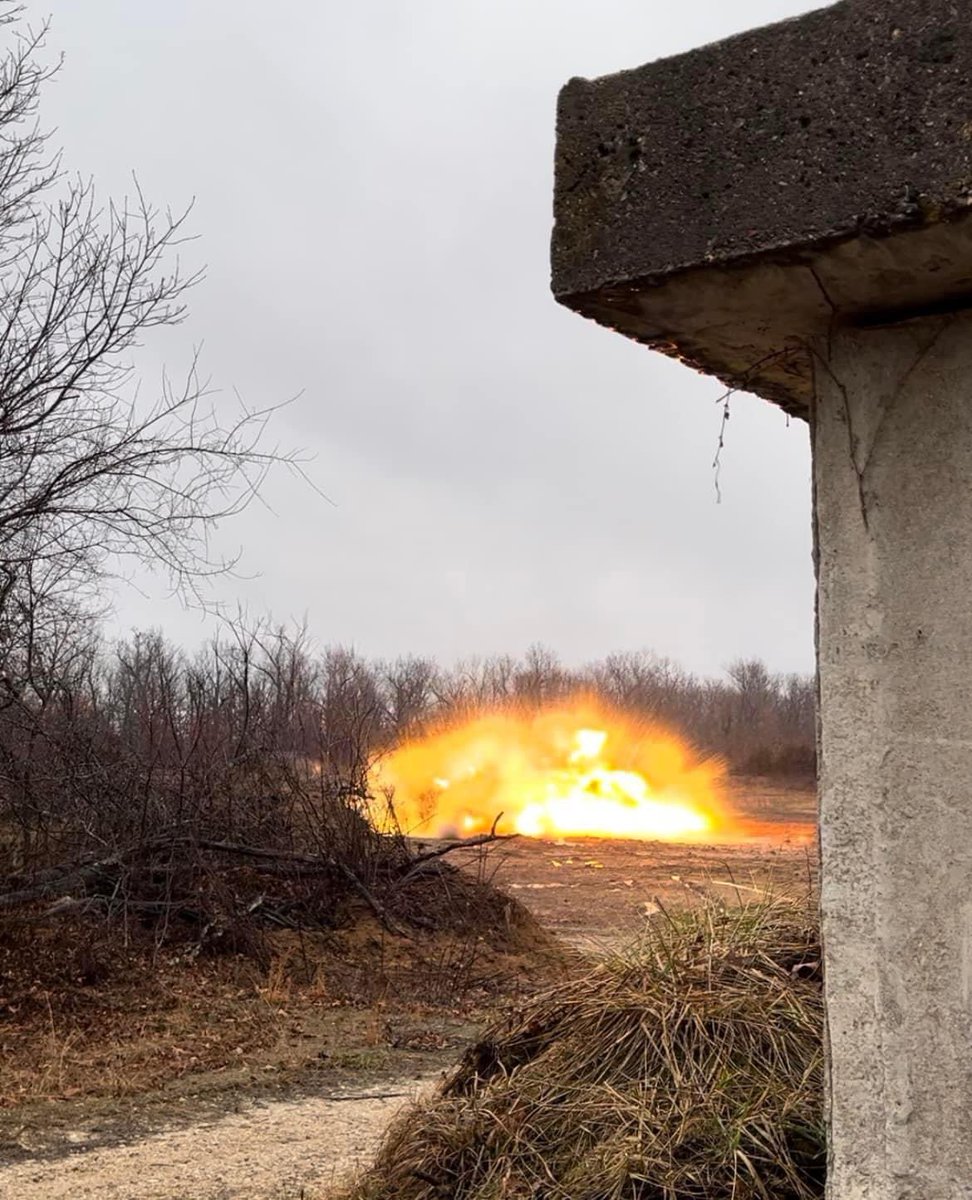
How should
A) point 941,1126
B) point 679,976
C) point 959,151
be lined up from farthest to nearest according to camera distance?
point 679,976 → point 941,1126 → point 959,151

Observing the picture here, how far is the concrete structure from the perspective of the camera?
7.81 feet

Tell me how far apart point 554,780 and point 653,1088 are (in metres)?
31.9

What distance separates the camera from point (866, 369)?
8.86 ft

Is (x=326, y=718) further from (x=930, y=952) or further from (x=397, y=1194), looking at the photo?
(x=930, y=952)

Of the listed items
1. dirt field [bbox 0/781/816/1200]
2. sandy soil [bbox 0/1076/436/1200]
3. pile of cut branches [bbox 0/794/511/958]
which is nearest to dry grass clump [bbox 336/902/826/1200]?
dirt field [bbox 0/781/816/1200]

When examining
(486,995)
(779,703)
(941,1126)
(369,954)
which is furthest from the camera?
(779,703)

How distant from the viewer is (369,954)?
11.6m

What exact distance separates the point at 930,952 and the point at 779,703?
6856cm

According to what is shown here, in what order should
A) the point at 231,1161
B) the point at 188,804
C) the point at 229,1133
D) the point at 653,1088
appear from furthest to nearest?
the point at 188,804
the point at 229,1133
the point at 231,1161
the point at 653,1088

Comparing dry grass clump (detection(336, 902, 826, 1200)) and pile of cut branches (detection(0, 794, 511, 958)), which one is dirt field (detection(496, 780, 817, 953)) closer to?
pile of cut branches (detection(0, 794, 511, 958))

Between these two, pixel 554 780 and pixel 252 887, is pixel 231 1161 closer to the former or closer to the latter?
pixel 252 887

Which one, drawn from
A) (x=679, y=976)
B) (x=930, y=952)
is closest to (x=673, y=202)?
(x=930, y=952)

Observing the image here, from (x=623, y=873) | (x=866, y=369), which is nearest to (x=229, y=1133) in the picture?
(x=866, y=369)

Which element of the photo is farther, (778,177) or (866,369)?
(866,369)
